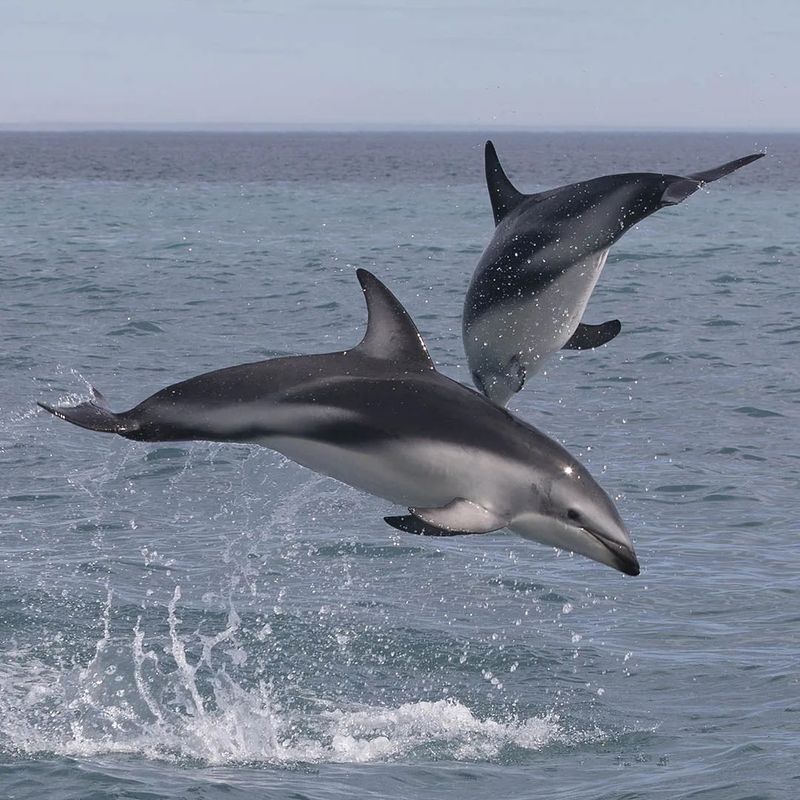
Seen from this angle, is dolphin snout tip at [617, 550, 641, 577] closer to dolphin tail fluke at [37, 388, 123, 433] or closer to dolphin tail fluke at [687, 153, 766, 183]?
dolphin tail fluke at [687, 153, 766, 183]

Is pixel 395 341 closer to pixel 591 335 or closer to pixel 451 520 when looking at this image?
pixel 451 520

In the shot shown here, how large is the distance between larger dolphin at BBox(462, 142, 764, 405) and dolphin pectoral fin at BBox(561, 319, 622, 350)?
132 mm

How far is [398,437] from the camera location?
6.29 meters

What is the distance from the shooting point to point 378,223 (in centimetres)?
5250

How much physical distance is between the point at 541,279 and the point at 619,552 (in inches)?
62.4

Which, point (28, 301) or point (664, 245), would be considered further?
point (664, 245)

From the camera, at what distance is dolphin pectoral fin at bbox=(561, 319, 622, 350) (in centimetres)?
773

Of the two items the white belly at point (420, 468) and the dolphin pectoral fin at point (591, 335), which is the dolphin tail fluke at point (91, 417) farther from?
the dolphin pectoral fin at point (591, 335)

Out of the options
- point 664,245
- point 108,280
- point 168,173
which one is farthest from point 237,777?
point 168,173

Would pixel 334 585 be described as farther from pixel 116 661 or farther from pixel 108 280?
pixel 108 280

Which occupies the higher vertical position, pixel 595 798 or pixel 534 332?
pixel 534 332

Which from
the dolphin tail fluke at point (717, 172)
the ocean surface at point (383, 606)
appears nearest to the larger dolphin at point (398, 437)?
the dolphin tail fluke at point (717, 172)

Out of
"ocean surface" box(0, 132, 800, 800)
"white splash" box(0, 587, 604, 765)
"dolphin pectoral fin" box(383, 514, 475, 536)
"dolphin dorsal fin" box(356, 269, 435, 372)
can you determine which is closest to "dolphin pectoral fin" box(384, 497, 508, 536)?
"dolphin pectoral fin" box(383, 514, 475, 536)

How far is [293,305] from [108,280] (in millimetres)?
5434
